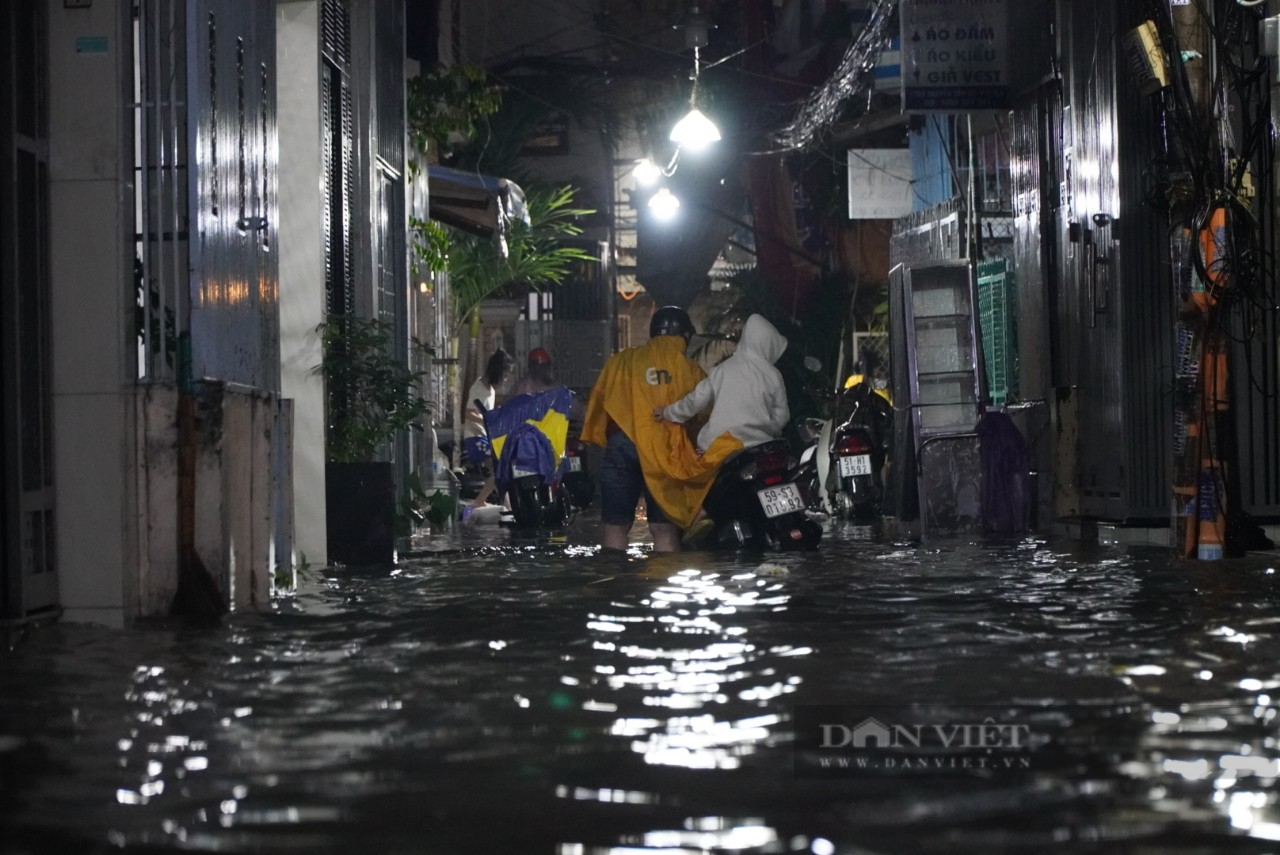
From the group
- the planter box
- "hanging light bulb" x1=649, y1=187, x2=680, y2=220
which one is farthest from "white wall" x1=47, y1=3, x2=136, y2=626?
"hanging light bulb" x1=649, y1=187, x2=680, y2=220

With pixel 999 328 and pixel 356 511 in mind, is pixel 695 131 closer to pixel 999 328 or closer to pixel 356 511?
pixel 999 328

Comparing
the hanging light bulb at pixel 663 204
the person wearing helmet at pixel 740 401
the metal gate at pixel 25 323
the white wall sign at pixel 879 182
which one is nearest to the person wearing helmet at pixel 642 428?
the person wearing helmet at pixel 740 401

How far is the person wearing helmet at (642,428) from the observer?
1330 cm

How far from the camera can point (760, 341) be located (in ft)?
44.2

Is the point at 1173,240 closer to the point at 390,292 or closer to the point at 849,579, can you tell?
the point at 849,579

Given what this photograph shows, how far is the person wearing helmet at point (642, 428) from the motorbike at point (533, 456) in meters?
4.66

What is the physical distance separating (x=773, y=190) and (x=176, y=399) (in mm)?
26437

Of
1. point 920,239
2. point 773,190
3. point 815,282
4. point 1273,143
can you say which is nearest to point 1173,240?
point 1273,143

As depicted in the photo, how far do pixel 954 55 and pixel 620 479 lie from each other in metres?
6.33

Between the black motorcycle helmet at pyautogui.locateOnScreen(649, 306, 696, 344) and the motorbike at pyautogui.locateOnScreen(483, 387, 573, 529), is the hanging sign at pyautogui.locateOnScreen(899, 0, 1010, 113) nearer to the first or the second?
the motorbike at pyautogui.locateOnScreen(483, 387, 573, 529)

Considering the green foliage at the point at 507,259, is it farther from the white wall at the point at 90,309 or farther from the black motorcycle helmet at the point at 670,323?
the white wall at the point at 90,309

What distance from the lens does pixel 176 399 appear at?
8969 mm

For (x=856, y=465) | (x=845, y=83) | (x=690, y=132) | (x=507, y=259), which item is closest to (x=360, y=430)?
(x=856, y=465)

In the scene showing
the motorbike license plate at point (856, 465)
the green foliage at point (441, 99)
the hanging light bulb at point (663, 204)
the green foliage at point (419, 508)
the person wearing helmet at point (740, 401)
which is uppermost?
the hanging light bulb at point (663, 204)
